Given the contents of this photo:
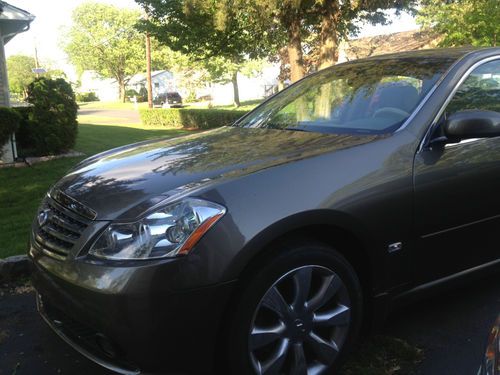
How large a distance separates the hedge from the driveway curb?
1707 cm

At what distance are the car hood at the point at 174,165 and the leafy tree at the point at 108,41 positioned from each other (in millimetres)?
69248

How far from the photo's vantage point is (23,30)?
1304cm

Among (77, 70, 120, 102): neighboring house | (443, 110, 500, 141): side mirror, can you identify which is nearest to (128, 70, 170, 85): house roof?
(77, 70, 120, 102): neighboring house

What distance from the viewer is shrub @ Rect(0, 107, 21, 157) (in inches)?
364

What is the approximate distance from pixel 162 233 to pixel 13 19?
11.6 metres

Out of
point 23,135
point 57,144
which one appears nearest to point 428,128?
point 57,144

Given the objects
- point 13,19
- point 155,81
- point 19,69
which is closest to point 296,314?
point 13,19

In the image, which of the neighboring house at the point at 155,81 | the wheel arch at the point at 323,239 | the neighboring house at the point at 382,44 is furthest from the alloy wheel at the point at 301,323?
the neighboring house at the point at 155,81

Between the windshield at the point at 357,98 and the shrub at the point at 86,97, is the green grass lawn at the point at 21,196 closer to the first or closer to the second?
the windshield at the point at 357,98

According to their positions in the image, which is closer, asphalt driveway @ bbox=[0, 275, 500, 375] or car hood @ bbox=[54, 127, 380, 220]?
car hood @ bbox=[54, 127, 380, 220]

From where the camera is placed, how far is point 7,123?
9.36 meters

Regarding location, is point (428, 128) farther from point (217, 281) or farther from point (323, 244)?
point (217, 281)

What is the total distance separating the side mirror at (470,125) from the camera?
2818 millimetres

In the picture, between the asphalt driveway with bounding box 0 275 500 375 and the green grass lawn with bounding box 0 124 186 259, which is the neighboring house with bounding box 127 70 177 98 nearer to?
the green grass lawn with bounding box 0 124 186 259
